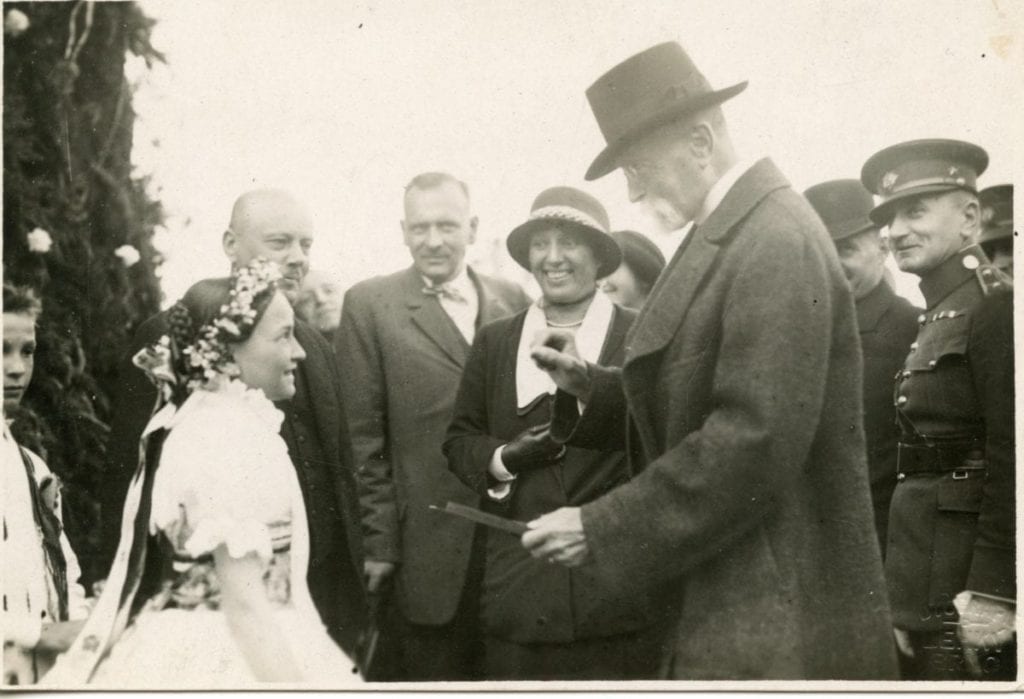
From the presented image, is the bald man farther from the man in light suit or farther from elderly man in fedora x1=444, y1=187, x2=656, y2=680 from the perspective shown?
elderly man in fedora x1=444, y1=187, x2=656, y2=680

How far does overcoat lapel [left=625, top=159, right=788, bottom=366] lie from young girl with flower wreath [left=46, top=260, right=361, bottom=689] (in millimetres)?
1397

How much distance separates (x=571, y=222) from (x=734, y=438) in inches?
42.0

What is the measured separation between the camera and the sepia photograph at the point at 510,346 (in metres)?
4.08

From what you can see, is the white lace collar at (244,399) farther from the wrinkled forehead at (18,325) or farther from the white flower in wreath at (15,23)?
the white flower in wreath at (15,23)

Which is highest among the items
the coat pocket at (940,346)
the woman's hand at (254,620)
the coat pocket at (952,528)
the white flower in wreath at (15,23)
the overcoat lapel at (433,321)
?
the white flower in wreath at (15,23)

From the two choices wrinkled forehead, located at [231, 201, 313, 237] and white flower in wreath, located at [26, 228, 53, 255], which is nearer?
wrinkled forehead, located at [231, 201, 313, 237]

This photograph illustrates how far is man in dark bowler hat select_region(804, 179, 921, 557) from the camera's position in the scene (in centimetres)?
429

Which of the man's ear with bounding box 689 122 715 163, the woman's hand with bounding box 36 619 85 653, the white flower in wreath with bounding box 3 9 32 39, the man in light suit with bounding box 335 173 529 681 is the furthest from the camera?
the white flower in wreath with bounding box 3 9 32 39

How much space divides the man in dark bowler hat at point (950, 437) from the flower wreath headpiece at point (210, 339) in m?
2.38

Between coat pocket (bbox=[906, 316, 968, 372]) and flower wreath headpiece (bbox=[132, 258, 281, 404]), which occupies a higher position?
flower wreath headpiece (bbox=[132, 258, 281, 404])

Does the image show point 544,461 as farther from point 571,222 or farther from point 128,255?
point 128,255

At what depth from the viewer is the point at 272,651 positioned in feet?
15.0

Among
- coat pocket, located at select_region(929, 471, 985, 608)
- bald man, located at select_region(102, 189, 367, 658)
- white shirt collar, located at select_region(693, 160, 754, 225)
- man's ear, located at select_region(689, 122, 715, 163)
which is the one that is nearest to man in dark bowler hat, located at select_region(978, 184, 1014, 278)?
coat pocket, located at select_region(929, 471, 985, 608)

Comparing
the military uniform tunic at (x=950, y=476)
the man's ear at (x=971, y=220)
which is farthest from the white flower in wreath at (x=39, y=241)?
the man's ear at (x=971, y=220)
